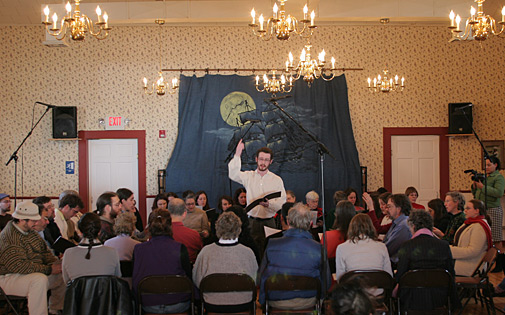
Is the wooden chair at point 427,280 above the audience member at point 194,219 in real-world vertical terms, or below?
below

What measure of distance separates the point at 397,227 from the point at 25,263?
333cm

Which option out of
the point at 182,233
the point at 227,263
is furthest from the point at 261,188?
the point at 227,263

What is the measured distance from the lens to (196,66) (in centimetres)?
998

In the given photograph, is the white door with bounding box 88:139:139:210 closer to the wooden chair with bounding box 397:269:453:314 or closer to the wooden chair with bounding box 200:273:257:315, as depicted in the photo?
the wooden chair with bounding box 200:273:257:315

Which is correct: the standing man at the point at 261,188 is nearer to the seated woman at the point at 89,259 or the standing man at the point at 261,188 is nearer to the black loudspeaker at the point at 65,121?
the seated woman at the point at 89,259

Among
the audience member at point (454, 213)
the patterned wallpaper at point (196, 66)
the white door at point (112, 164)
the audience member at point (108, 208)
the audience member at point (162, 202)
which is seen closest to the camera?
the audience member at point (108, 208)

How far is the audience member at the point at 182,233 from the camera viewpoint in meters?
4.70

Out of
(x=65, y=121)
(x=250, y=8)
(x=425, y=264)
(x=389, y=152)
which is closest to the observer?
(x=425, y=264)

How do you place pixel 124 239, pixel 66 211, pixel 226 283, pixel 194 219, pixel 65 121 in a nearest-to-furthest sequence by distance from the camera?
pixel 226 283, pixel 124 239, pixel 66 211, pixel 194 219, pixel 65 121

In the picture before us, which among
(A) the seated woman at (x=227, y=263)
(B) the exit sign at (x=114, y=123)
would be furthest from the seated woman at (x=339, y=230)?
(B) the exit sign at (x=114, y=123)

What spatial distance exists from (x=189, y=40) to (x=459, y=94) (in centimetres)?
553

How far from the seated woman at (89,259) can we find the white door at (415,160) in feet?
24.3

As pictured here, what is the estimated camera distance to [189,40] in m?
10.0

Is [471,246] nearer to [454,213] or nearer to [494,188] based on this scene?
[454,213]
